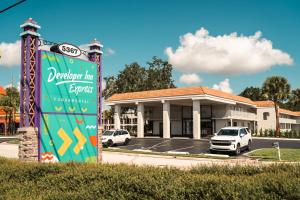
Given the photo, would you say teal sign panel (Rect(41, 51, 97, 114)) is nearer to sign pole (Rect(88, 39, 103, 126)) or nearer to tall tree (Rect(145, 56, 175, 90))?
sign pole (Rect(88, 39, 103, 126))

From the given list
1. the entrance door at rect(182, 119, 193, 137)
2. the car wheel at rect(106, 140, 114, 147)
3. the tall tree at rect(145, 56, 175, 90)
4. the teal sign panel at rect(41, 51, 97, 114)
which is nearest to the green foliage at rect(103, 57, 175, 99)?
the tall tree at rect(145, 56, 175, 90)

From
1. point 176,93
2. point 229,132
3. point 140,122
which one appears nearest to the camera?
point 229,132

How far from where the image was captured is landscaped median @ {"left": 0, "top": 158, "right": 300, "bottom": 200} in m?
5.75

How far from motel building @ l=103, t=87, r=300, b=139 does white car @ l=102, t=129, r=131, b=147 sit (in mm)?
10608

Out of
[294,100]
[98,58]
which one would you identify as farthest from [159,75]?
[98,58]

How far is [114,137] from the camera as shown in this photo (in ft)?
104

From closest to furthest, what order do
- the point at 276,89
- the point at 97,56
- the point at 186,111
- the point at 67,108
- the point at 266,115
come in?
the point at 67,108
the point at 97,56
the point at 186,111
the point at 276,89
the point at 266,115

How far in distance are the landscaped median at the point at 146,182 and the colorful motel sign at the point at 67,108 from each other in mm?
4012

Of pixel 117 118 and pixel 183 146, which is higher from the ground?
pixel 117 118

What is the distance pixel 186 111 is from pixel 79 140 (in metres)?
35.7

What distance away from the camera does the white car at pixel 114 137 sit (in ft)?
101

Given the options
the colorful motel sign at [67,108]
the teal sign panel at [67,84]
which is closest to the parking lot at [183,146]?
the colorful motel sign at [67,108]

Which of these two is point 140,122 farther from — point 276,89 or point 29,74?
point 29,74

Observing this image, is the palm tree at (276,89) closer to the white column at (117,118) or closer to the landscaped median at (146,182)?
the white column at (117,118)
